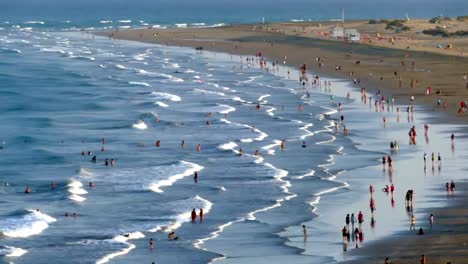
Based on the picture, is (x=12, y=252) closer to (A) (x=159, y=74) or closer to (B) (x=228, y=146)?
(B) (x=228, y=146)

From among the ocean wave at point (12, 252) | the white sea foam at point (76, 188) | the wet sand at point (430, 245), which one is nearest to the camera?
the wet sand at point (430, 245)

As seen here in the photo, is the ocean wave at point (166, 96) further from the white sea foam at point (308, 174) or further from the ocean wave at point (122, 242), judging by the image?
the ocean wave at point (122, 242)

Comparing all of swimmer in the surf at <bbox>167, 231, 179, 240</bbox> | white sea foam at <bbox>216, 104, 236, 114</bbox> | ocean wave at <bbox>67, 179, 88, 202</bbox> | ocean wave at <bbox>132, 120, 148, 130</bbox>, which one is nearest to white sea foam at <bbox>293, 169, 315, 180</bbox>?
ocean wave at <bbox>67, 179, 88, 202</bbox>

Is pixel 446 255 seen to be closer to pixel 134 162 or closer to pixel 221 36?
pixel 134 162

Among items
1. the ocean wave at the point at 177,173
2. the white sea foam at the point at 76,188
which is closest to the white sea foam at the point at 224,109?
the ocean wave at the point at 177,173

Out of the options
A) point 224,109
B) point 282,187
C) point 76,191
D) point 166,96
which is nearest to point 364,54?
point 166,96

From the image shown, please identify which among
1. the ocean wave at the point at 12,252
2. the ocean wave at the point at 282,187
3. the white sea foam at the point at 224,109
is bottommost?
the white sea foam at the point at 224,109

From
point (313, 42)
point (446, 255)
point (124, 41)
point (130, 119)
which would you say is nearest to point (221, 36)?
point (124, 41)
